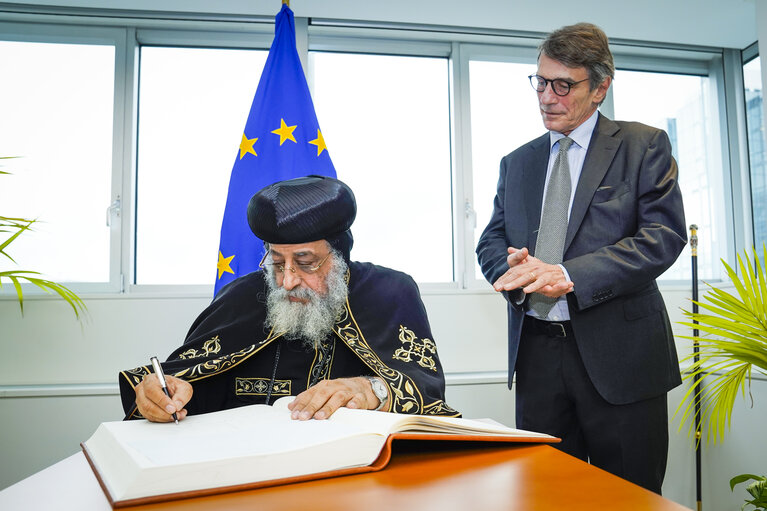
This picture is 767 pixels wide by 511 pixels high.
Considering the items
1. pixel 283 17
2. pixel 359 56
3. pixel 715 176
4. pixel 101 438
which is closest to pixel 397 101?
pixel 359 56

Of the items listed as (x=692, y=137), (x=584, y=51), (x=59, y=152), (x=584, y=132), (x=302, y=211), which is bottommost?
(x=302, y=211)

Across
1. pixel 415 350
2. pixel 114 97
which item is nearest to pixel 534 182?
pixel 415 350

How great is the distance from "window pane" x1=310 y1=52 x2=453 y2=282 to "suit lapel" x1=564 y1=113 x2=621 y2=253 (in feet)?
8.16

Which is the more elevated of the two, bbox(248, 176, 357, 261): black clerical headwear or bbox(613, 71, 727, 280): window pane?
bbox(613, 71, 727, 280): window pane

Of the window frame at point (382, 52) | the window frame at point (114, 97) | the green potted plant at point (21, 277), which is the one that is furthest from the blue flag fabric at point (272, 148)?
the window frame at point (114, 97)

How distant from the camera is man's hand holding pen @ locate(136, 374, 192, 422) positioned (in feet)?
4.47

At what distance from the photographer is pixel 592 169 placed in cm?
205

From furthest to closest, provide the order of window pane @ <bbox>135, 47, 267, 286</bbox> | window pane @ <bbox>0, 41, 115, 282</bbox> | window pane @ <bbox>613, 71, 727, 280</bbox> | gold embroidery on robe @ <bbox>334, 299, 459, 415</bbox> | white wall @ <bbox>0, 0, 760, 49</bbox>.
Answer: window pane @ <bbox>613, 71, 727, 280</bbox> → window pane @ <bbox>135, 47, 267, 286</bbox> → window pane @ <bbox>0, 41, 115, 282</bbox> → white wall @ <bbox>0, 0, 760, 49</bbox> → gold embroidery on robe @ <bbox>334, 299, 459, 415</bbox>

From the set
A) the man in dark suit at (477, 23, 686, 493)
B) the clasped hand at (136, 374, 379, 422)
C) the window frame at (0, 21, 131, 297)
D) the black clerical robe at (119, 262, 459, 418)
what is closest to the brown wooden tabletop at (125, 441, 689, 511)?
the clasped hand at (136, 374, 379, 422)

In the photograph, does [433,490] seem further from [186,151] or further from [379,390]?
[186,151]

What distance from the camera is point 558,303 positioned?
6.63 ft

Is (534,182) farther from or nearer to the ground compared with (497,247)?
farther from the ground

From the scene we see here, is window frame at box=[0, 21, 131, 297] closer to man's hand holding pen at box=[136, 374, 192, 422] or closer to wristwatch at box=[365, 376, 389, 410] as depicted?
man's hand holding pen at box=[136, 374, 192, 422]

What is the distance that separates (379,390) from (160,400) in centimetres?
55
